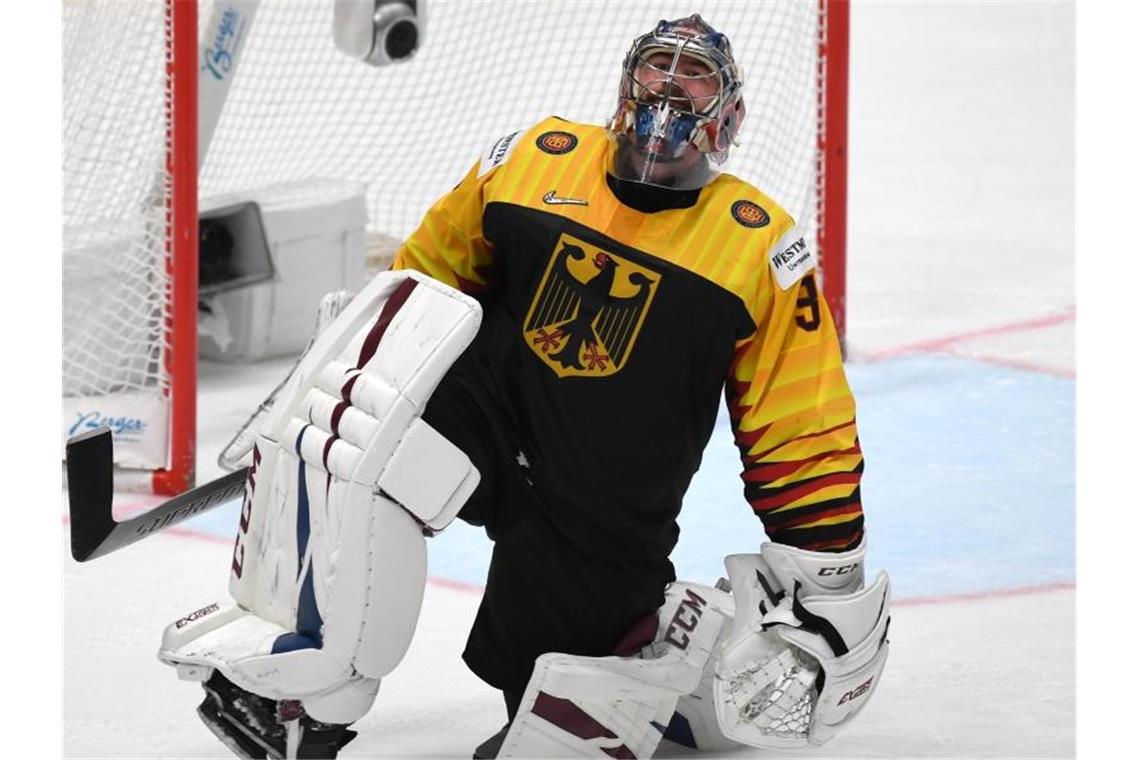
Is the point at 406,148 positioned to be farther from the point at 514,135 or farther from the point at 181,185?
the point at 514,135

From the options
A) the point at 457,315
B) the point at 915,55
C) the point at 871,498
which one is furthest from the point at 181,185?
the point at 915,55

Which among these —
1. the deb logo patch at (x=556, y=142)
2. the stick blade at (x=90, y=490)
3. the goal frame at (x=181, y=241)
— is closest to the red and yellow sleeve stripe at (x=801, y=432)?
the deb logo patch at (x=556, y=142)

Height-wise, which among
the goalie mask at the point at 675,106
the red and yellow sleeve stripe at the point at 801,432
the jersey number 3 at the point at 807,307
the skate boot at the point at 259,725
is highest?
the goalie mask at the point at 675,106

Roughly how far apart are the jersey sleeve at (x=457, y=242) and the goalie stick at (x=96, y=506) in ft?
1.36

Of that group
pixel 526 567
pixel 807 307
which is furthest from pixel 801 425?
pixel 526 567

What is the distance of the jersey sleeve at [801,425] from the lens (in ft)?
10.6

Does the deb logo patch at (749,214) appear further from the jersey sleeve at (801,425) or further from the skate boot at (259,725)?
the skate boot at (259,725)

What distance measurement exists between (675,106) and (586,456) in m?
0.51

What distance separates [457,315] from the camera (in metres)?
3.17

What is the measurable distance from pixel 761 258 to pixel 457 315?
0.44m

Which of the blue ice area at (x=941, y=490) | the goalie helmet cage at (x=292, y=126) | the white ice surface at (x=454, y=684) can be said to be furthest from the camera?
the goalie helmet cage at (x=292, y=126)

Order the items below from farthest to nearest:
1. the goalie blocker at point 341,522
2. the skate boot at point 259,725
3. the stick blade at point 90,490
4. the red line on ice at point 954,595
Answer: the red line on ice at point 954,595 → the stick blade at point 90,490 → the skate boot at point 259,725 → the goalie blocker at point 341,522

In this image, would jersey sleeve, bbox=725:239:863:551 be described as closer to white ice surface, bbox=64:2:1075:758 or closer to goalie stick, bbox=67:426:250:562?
white ice surface, bbox=64:2:1075:758

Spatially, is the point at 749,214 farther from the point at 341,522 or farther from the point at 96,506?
the point at 96,506
